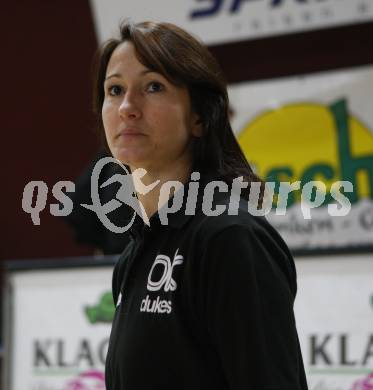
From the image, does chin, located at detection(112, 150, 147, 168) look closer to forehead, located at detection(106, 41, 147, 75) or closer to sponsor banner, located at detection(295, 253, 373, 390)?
forehead, located at detection(106, 41, 147, 75)

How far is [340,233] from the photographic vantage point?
143 inches

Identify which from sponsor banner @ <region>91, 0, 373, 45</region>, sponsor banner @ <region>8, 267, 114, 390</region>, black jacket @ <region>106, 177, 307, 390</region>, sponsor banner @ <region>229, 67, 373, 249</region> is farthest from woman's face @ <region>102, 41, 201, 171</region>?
sponsor banner @ <region>91, 0, 373, 45</region>

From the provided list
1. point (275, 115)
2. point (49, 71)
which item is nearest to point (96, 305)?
point (275, 115)

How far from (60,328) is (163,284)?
5.13ft

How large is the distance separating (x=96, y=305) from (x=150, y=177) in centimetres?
136

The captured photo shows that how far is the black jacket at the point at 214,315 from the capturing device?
1.08 m

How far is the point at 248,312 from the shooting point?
108 centimetres

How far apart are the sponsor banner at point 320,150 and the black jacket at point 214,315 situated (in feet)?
7.89

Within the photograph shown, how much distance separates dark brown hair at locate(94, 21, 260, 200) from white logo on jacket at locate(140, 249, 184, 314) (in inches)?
6.4

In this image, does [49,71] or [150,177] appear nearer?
[150,177]

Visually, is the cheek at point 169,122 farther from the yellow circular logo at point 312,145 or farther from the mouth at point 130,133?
the yellow circular logo at point 312,145

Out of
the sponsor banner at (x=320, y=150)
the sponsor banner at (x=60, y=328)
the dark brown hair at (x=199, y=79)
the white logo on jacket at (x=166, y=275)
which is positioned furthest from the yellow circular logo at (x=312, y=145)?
the white logo on jacket at (x=166, y=275)

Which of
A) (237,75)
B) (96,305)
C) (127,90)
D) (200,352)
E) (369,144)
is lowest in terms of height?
(200,352)

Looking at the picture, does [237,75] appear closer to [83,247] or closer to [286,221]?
[286,221]
